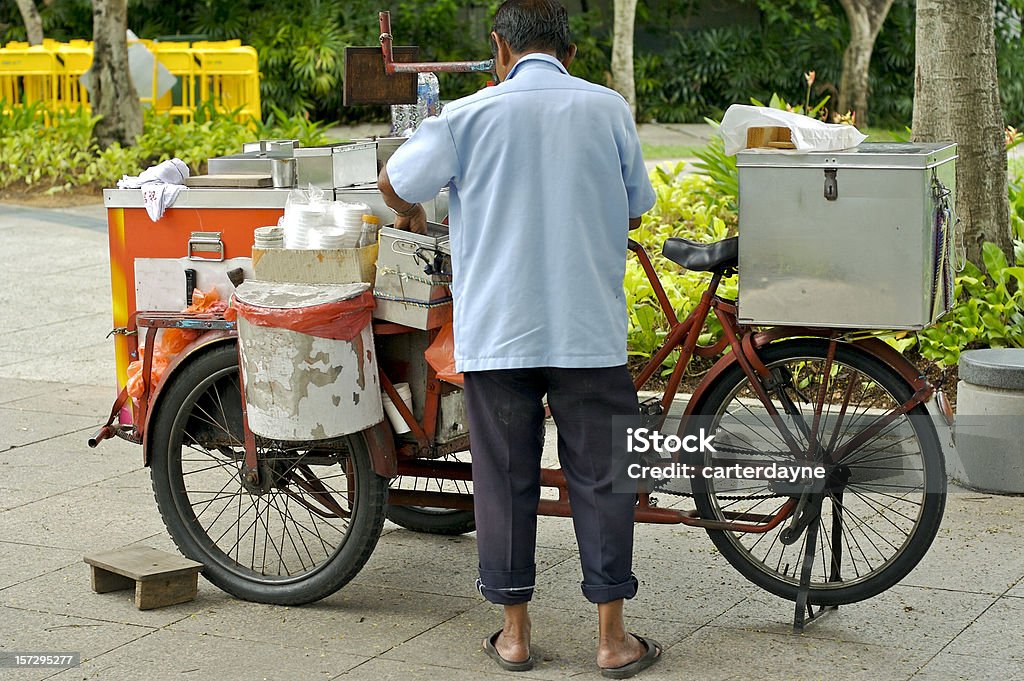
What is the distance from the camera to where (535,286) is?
12.4 feet

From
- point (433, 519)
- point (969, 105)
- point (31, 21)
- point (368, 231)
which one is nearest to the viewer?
point (368, 231)

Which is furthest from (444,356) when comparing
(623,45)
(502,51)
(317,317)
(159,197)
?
(623,45)

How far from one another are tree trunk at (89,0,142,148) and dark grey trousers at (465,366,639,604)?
11392 millimetres

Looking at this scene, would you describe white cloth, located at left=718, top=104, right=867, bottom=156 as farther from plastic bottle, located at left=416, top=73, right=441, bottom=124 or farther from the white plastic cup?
the white plastic cup

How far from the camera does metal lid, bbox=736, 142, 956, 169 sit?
3824 mm

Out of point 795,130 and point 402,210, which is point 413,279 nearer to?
point 402,210

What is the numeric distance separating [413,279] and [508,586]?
0.95 metres

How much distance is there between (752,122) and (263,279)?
1.58 m

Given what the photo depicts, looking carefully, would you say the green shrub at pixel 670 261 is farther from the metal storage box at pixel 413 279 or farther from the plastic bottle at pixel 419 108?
the metal storage box at pixel 413 279

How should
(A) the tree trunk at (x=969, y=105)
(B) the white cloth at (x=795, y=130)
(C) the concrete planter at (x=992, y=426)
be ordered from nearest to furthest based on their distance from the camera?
(B) the white cloth at (x=795, y=130)
(C) the concrete planter at (x=992, y=426)
(A) the tree trunk at (x=969, y=105)

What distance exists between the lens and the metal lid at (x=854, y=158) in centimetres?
382

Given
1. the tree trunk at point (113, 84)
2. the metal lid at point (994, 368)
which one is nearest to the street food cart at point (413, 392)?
the metal lid at point (994, 368)

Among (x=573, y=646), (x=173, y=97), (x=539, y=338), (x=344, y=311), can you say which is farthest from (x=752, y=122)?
(x=173, y=97)

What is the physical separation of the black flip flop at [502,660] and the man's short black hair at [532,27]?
1702 millimetres
